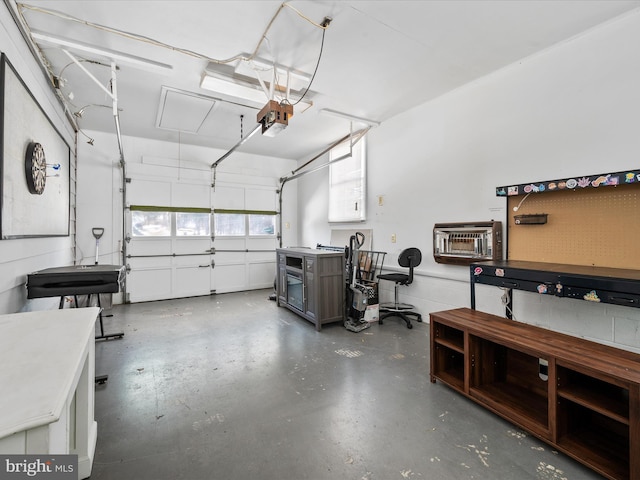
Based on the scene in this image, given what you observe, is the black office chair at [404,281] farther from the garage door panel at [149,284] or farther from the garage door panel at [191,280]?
the garage door panel at [149,284]

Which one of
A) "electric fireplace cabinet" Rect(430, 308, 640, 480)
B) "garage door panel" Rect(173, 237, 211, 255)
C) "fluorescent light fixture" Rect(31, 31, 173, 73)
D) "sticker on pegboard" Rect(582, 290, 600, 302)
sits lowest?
"electric fireplace cabinet" Rect(430, 308, 640, 480)

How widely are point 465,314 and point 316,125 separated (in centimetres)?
396

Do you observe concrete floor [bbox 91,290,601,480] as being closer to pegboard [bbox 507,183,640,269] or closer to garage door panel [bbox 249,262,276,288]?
pegboard [bbox 507,183,640,269]

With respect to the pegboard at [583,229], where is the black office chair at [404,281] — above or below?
Answer: below

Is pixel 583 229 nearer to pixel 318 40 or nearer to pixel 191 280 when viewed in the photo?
pixel 318 40

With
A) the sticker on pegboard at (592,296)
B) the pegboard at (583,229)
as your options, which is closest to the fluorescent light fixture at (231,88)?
the pegboard at (583,229)

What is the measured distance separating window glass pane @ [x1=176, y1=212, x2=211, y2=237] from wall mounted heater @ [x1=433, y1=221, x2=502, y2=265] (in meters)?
4.67

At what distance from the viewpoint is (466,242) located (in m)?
3.53

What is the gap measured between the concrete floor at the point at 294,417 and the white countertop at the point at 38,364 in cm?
87

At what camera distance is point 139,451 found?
174 cm

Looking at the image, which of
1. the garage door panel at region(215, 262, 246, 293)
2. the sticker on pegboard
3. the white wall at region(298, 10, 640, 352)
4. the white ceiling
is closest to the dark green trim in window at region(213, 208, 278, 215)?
the garage door panel at region(215, 262, 246, 293)

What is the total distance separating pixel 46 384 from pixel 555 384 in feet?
7.85

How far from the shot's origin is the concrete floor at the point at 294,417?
1606 millimetres

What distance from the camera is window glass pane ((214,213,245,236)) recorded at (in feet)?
20.8
